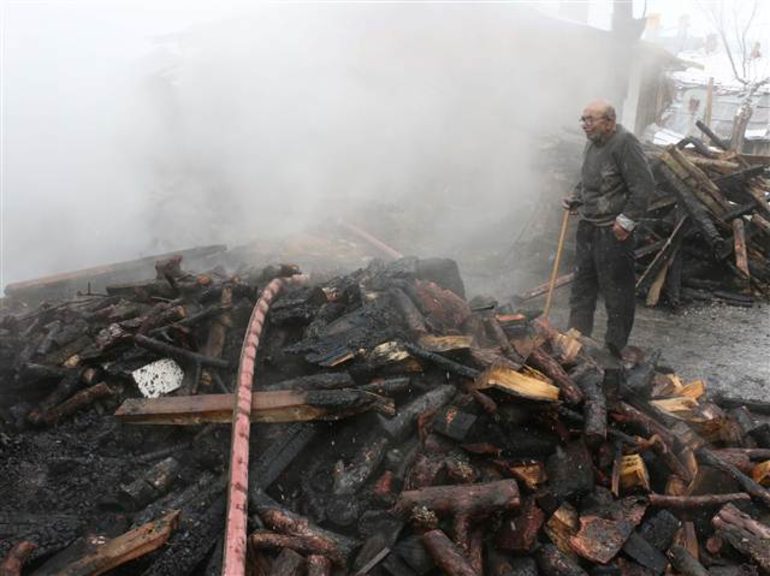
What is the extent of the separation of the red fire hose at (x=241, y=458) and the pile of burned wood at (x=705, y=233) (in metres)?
5.38

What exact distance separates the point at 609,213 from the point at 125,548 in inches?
184

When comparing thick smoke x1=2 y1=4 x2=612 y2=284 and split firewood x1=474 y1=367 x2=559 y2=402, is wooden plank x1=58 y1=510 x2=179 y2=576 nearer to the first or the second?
split firewood x1=474 y1=367 x2=559 y2=402

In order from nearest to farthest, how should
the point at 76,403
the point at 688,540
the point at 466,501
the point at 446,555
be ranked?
the point at 446,555 < the point at 466,501 < the point at 688,540 < the point at 76,403

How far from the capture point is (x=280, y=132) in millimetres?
11625

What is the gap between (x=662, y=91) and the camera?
20.0 m

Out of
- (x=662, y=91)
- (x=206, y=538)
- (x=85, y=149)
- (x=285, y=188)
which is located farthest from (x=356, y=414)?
(x=662, y=91)

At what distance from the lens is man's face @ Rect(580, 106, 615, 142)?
471cm

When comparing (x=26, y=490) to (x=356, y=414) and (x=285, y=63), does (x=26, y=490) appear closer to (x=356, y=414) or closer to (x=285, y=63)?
(x=356, y=414)

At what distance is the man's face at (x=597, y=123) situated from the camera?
4.71m

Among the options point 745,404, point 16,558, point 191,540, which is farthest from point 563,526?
point 16,558

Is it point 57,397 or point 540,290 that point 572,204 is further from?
point 57,397

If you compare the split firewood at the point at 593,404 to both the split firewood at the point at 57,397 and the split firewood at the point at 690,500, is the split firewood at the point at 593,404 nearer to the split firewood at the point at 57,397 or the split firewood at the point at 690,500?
the split firewood at the point at 690,500

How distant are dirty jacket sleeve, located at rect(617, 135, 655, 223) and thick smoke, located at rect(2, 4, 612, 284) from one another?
15.1ft

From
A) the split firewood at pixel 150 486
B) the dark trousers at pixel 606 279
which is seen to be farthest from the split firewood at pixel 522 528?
the dark trousers at pixel 606 279
